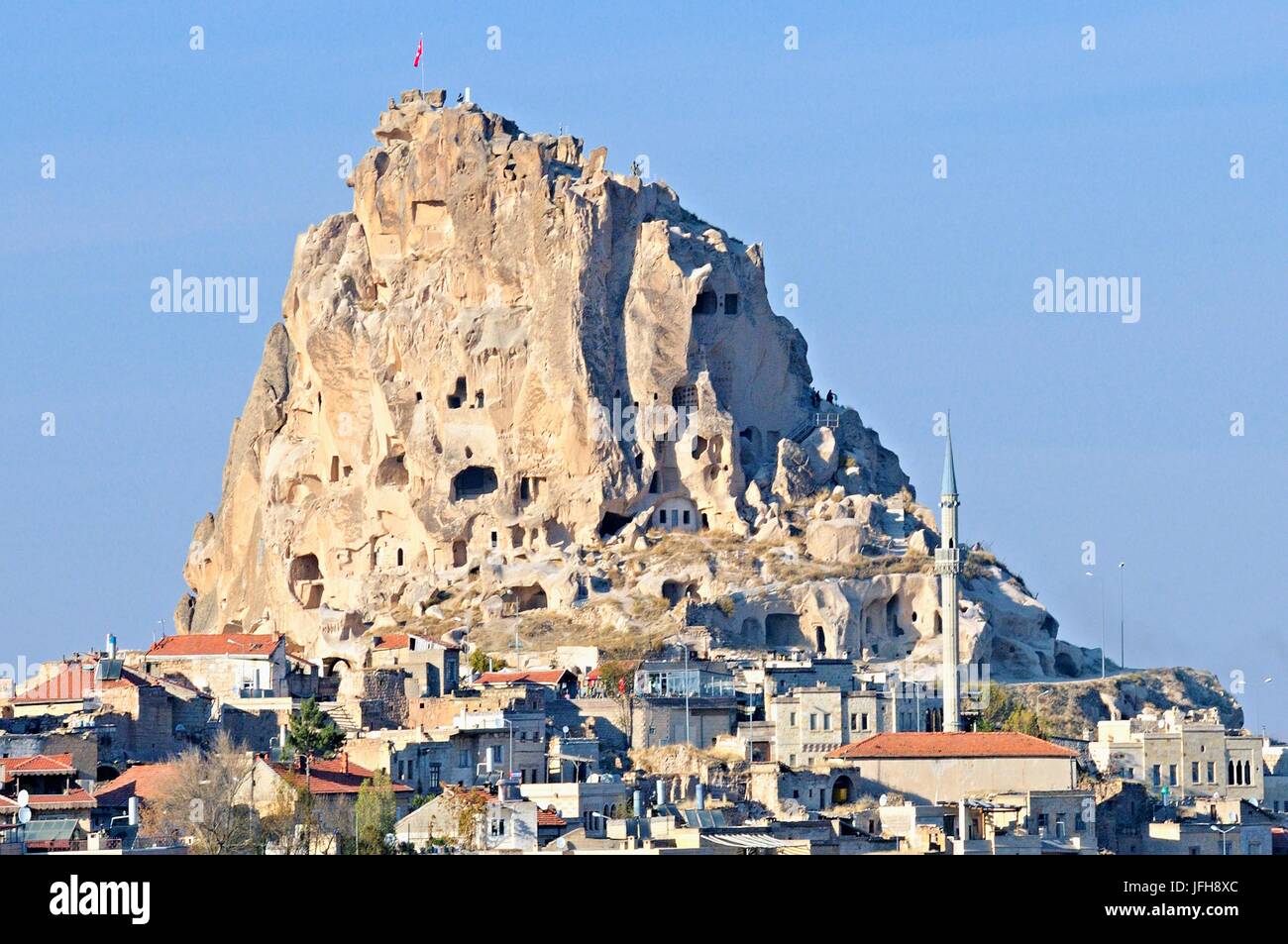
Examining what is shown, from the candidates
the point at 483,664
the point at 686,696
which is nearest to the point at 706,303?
the point at 483,664

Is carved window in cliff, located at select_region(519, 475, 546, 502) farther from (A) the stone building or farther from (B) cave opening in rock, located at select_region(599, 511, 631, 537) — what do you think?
(A) the stone building

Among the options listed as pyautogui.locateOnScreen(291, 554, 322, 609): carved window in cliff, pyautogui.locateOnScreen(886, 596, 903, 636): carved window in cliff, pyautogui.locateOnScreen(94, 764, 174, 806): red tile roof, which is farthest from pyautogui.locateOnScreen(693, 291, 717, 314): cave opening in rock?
pyautogui.locateOnScreen(94, 764, 174, 806): red tile roof

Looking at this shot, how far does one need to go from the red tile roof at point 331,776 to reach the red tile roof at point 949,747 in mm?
13025

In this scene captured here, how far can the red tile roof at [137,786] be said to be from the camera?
62062 mm

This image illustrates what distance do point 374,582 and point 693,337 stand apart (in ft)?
50.5

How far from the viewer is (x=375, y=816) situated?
58.8 m

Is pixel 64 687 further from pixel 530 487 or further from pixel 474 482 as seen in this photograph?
pixel 474 482

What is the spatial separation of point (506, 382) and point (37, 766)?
5572 cm

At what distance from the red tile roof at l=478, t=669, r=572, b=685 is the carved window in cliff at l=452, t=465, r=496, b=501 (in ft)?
81.7

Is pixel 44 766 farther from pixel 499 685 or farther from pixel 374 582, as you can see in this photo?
pixel 374 582

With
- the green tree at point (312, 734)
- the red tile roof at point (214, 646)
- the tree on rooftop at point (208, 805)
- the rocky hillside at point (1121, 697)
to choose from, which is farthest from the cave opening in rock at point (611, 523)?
the tree on rooftop at point (208, 805)

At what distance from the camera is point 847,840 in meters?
59.5

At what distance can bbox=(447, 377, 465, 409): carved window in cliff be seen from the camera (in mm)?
120375
